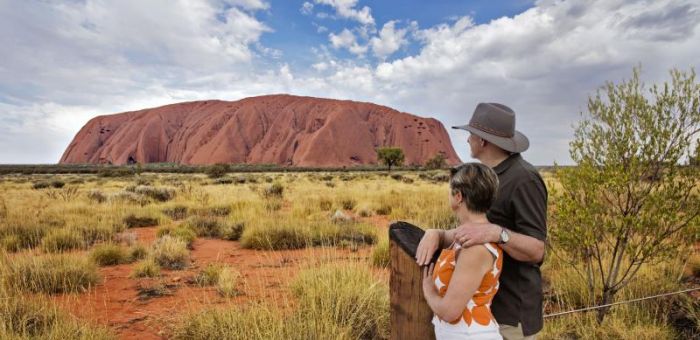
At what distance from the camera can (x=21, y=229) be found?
8.74 m

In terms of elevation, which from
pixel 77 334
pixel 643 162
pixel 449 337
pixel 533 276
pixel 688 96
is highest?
pixel 688 96

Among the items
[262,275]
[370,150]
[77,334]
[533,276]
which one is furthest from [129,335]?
[370,150]

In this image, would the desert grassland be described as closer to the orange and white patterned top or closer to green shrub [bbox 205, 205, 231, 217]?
green shrub [bbox 205, 205, 231, 217]

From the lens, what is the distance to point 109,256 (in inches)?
276

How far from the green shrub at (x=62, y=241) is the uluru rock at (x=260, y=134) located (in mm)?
93870

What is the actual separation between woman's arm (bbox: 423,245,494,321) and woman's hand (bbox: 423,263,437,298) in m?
0.05

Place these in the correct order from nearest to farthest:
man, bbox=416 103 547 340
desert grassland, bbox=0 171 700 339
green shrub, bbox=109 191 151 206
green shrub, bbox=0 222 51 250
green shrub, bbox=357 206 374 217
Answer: man, bbox=416 103 547 340 < desert grassland, bbox=0 171 700 339 < green shrub, bbox=0 222 51 250 < green shrub, bbox=357 206 374 217 < green shrub, bbox=109 191 151 206

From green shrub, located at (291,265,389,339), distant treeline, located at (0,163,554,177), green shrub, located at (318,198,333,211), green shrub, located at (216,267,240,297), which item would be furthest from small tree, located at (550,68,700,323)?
distant treeline, located at (0,163,554,177)

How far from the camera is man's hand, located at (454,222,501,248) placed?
5.32ft

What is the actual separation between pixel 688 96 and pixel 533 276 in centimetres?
364

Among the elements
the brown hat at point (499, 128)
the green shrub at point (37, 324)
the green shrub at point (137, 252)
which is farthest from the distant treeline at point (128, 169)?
the brown hat at point (499, 128)

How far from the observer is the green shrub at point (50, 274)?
5.17 metres

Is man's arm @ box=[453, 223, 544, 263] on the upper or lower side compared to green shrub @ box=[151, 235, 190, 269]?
upper

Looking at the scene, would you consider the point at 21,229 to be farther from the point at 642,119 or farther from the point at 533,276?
the point at 642,119
